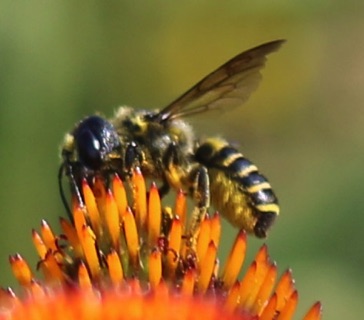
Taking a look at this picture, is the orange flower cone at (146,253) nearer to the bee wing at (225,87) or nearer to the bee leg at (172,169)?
the bee leg at (172,169)

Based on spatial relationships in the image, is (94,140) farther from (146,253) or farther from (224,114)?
(224,114)

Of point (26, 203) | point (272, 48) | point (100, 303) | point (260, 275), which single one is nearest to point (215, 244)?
point (260, 275)

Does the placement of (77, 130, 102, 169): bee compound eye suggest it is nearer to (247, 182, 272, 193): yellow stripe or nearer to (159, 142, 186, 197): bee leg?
(159, 142, 186, 197): bee leg

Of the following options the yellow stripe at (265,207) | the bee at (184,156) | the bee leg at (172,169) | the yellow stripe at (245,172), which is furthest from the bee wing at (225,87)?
the yellow stripe at (265,207)

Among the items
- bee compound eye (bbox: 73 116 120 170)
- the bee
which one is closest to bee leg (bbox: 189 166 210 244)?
the bee

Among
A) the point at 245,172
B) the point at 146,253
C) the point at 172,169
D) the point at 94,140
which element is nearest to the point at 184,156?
the point at 172,169

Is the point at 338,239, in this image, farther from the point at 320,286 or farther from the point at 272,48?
the point at 272,48
